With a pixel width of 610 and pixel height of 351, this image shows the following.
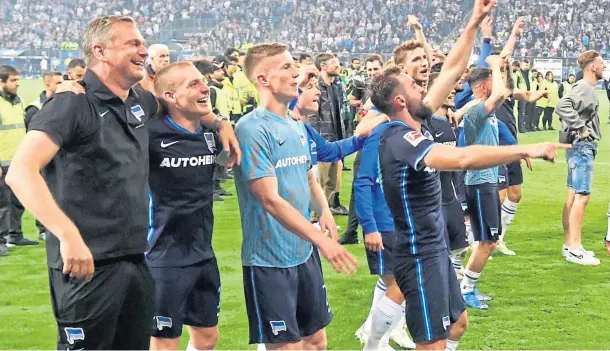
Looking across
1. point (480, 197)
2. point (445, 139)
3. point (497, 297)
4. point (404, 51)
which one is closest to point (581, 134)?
point (480, 197)

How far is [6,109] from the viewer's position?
1077cm

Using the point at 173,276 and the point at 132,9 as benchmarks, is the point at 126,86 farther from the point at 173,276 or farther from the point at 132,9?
the point at 132,9

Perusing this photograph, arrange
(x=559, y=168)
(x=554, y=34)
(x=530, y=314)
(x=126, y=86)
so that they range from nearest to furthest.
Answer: (x=126, y=86)
(x=530, y=314)
(x=559, y=168)
(x=554, y=34)

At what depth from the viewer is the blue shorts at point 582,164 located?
369 inches

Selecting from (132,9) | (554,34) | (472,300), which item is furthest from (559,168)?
(132,9)

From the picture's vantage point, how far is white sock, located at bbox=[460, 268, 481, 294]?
7.52 m

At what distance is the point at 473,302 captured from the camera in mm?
7582

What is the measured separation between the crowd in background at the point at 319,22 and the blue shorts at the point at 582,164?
107 ft

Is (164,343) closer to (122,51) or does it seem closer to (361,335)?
(122,51)

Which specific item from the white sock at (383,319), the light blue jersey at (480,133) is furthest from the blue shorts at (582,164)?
the white sock at (383,319)

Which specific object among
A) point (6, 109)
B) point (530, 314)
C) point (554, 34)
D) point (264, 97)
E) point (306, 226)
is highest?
point (264, 97)

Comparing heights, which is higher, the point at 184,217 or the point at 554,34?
the point at 184,217

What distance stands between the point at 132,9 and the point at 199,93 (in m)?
47.9

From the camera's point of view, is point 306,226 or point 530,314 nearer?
point 306,226
